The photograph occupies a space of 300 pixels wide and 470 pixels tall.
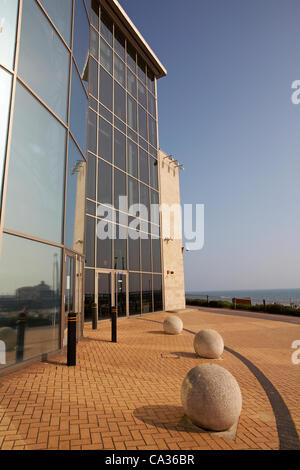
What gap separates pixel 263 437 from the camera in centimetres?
372

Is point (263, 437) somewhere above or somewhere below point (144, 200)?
below

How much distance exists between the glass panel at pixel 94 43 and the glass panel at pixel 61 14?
22.9 feet

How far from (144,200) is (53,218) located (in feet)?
40.2

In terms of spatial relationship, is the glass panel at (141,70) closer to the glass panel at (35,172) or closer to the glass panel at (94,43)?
the glass panel at (94,43)

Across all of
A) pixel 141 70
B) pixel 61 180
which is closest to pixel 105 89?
pixel 141 70

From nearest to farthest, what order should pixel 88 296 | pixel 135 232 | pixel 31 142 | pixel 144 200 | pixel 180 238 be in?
1. pixel 31 142
2. pixel 88 296
3. pixel 135 232
4. pixel 144 200
5. pixel 180 238

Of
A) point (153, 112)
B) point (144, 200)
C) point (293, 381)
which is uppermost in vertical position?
point (153, 112)

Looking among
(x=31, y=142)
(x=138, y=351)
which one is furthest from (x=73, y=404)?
(x=31, y=142)

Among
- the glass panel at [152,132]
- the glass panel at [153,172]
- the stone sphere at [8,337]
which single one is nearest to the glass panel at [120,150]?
the glass panel at [153,172]

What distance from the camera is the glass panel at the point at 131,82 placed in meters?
20.3

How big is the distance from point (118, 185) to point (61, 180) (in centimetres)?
863

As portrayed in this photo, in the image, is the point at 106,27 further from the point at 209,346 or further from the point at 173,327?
the point at 209,346

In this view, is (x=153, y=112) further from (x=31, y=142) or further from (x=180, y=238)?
(x=31, y=142)

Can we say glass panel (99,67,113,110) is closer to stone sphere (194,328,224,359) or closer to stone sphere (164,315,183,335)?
stone sphere (164,315,183,335)
